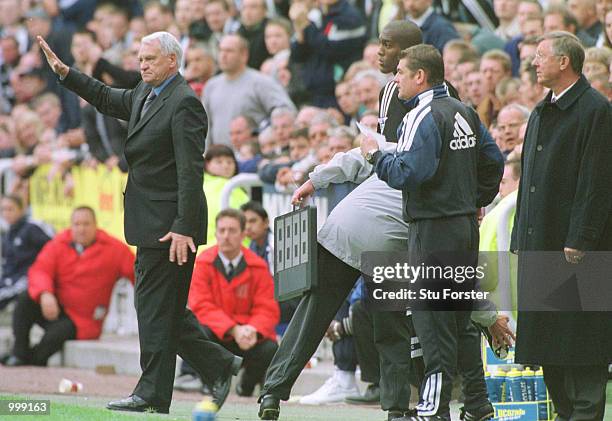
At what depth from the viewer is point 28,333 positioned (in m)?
15.7

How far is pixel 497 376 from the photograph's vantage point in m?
10.0

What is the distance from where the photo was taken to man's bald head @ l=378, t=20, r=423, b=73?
934cm

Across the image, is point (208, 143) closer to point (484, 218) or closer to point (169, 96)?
point (484, 218)

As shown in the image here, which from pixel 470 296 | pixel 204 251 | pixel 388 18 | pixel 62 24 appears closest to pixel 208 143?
pixel 388 18

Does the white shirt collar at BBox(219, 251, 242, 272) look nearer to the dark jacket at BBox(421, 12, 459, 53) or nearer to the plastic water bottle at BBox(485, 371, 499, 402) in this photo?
the dark jacket at BBox(421, 12, 459, 53)

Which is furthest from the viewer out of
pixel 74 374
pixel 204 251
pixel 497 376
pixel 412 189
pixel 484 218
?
pixel 74 374

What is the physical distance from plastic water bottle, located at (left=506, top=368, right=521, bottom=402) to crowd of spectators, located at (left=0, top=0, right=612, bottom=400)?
1.86 meters

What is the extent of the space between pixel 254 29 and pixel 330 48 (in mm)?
1528

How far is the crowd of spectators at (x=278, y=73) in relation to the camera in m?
13.1

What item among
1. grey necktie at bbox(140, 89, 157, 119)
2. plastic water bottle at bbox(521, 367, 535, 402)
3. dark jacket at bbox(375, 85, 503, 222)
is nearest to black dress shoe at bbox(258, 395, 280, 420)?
dark jacket at bbox(375, 85, 503, 222)

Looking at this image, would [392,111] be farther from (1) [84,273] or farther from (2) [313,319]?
(1) [84,273]

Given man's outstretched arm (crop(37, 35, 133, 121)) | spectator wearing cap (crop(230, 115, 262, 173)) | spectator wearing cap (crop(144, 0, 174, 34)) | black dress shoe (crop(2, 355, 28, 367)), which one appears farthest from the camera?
spectator wearing cap (crop(144, 0, 174, 34))

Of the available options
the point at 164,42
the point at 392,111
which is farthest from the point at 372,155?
the point at 164,42

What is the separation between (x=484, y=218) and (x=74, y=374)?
5415 mm
